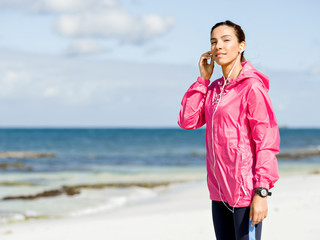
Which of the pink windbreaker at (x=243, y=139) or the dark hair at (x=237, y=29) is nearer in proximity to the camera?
the pink windbreaker at (x=243, y=139)

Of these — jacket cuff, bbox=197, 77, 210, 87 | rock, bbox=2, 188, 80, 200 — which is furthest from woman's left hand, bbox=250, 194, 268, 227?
rock, bbox=2, 188, 80, 200

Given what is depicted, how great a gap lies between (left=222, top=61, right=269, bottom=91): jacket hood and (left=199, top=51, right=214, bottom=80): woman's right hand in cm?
22

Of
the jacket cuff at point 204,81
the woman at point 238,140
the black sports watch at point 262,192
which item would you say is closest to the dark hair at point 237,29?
the woman at point 238,140

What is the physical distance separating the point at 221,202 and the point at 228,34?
994mm

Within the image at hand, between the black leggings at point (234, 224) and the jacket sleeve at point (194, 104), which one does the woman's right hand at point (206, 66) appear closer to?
the jacket sleeve at point (194, 104)

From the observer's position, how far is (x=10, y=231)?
684 cm

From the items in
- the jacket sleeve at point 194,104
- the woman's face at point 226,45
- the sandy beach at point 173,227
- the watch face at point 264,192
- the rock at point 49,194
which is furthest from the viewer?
the rock at point 49,194

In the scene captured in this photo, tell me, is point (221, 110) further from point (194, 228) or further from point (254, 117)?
point (194, 228)

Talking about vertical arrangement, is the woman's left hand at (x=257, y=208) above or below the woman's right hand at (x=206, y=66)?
below

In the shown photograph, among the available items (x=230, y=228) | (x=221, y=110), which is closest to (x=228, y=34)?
(x=221, y=110)

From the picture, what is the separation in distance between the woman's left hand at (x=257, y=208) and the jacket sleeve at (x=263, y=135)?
70 millimetres

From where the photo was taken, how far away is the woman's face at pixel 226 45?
2637mm

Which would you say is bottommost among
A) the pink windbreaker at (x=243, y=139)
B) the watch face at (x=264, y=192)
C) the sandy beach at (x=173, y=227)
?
the sandy beach at (x=173, y=227)

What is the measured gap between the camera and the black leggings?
8.27 ft
